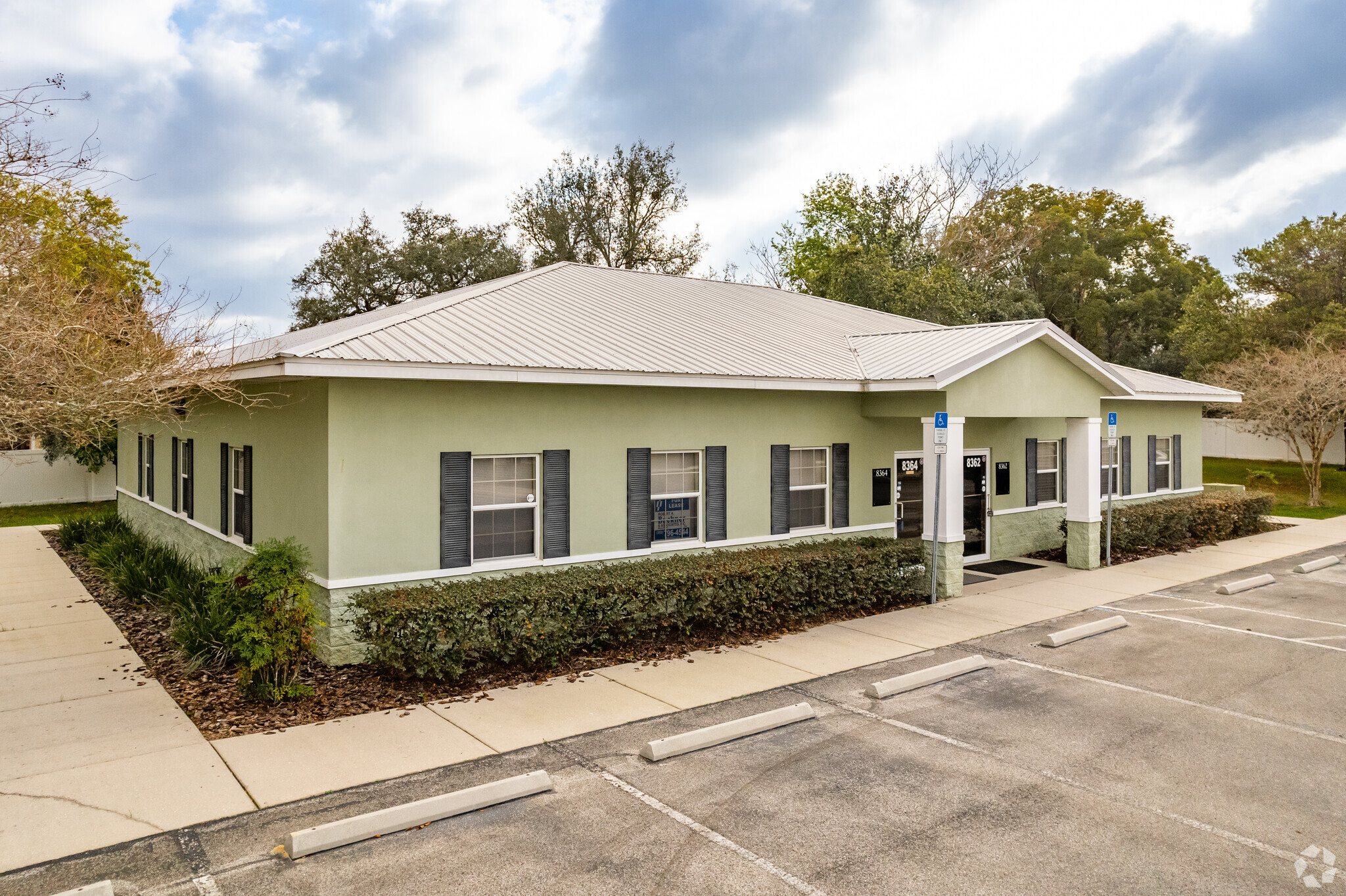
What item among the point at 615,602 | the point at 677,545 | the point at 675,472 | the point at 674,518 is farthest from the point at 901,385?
the point at 615,602

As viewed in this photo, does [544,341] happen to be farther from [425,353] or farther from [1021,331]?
[1021,331]

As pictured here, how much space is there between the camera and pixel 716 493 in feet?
41.0

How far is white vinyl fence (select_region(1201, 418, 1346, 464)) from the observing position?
3725cm

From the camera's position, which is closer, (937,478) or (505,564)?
(505,564)

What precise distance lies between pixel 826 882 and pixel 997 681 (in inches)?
195

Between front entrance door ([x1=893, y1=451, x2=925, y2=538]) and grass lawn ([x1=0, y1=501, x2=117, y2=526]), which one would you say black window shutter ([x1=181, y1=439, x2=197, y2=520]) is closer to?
grass lawn ([x1=0, y1=501, x2=117, y2=526])

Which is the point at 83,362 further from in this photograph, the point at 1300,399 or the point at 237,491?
the point at 1300,399

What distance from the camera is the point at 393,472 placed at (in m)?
9.87

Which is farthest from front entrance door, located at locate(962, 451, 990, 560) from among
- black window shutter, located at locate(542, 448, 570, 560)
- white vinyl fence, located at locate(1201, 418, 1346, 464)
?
white vinyl fence, located at locate(1201, 418, 1346, 464)

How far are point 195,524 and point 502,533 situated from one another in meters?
7.22

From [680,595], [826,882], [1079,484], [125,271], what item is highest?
[125,271]

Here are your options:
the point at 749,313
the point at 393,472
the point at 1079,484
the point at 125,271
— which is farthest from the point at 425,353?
the point at 125,271

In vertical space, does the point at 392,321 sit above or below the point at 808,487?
above

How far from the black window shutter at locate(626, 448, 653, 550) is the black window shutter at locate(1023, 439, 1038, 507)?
939 centimetres
